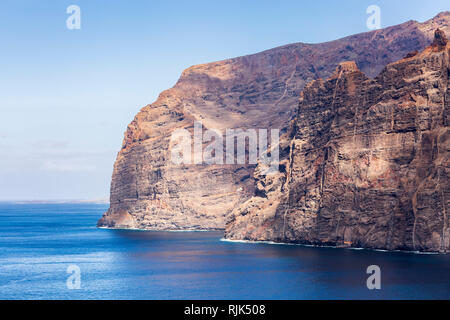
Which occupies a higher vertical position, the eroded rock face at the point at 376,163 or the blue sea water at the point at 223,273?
the eroded rock face at the point at 376,163

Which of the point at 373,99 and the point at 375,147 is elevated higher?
the point at 373,99

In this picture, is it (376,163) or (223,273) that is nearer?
(223,273)

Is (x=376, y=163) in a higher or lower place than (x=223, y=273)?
higher

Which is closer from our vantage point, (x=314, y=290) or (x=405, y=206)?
(x=314, y=290)
